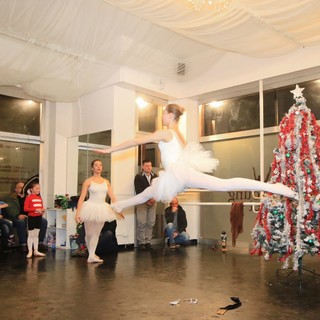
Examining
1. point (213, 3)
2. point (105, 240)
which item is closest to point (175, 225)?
point (105, 240)

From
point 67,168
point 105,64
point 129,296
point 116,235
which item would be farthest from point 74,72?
point 129,296

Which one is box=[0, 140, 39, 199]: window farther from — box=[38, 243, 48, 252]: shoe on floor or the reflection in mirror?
box=[38, 243, 48, 252]: shoe on floor

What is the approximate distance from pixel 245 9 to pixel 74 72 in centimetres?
302

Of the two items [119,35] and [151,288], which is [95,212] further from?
[119,35]

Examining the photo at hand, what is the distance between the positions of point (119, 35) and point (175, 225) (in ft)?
11.7

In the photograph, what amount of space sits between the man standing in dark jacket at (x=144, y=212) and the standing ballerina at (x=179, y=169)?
2.72 meters

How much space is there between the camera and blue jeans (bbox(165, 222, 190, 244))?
708cm

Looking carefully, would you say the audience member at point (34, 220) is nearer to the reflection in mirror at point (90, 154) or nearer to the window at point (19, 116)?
the reflection in mirror at point (90, 154)

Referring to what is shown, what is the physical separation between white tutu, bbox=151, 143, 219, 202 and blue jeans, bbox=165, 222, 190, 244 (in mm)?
3241

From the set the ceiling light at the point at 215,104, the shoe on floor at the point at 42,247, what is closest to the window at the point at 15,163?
the shoe on floor at the point at 42,247

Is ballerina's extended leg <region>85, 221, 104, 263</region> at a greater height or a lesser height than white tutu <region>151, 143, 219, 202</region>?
lesser

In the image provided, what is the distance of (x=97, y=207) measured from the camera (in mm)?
5105

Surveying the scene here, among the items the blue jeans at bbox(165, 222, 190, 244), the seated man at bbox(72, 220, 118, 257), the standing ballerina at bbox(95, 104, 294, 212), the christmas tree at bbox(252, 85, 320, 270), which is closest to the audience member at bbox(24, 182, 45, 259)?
the seated man at bbox(72, 220, 118, 257)

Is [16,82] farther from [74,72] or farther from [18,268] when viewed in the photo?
[18,268]
